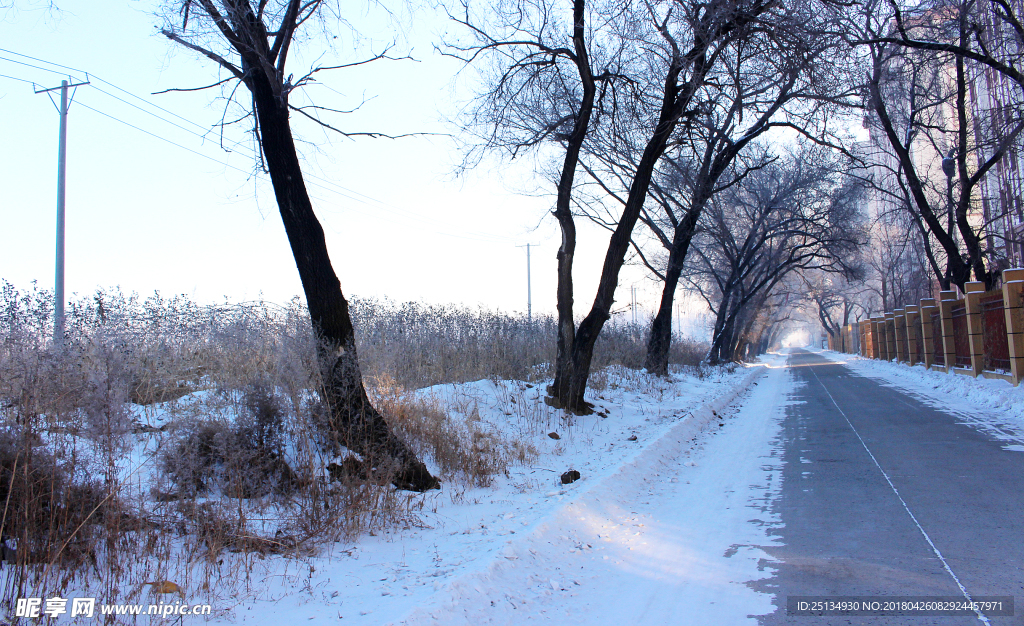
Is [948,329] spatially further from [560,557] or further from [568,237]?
[560,557]

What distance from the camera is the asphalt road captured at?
383 centimetres

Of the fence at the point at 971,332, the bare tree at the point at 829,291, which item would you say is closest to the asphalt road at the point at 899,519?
the fence at the point at 971,332

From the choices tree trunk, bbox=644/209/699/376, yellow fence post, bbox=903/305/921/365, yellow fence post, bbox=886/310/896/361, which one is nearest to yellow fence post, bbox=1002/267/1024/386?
tree trunk, bbox=644/209/699/376

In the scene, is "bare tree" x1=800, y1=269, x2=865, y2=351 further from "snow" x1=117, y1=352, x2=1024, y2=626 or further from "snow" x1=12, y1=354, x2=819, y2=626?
"snow" x1=12, y1=354, x2=819, y2=626

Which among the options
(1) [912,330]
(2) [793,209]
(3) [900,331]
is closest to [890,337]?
(3) [900,331]

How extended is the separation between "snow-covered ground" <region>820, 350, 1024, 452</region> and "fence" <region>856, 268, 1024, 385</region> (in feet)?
2.04

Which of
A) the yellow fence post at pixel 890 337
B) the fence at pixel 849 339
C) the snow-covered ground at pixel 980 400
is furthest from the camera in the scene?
the fence at pixel 849 339

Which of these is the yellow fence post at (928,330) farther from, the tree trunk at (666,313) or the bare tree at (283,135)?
the bare tree at (283,135)

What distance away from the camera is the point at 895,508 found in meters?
5.58

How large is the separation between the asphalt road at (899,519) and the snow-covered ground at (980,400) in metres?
0.42

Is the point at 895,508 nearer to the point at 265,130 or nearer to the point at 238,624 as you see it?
the point at 238,624

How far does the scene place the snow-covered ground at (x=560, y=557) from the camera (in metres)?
3.64

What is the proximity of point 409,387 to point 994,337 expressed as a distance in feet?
58.7

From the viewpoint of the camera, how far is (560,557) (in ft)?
15.5
